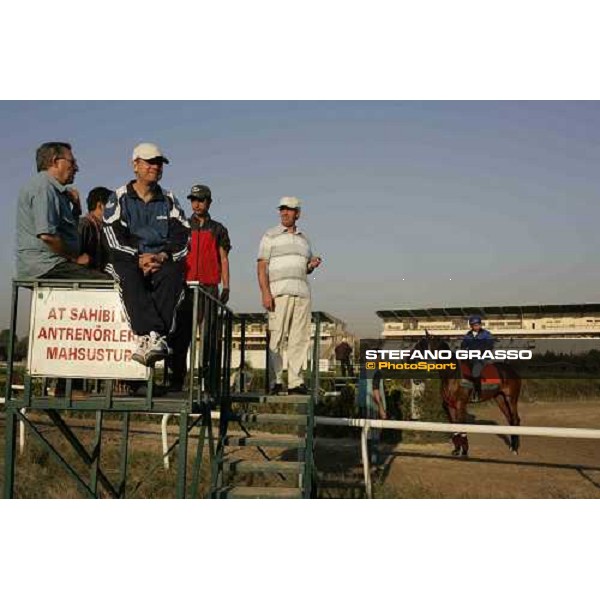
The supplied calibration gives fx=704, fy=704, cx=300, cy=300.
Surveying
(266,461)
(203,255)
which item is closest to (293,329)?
(203,255)

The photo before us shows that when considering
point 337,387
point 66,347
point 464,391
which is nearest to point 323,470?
point 464,391

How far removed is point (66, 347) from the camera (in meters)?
6.26

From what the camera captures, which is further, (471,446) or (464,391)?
(471,446)

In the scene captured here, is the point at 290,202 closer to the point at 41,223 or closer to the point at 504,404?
the point at 41,223

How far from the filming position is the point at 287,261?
7.36 metres

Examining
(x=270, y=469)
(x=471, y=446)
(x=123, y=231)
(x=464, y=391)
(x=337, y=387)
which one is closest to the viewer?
(x=123, y=231)

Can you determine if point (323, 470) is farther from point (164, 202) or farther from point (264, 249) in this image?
point (164, 202)

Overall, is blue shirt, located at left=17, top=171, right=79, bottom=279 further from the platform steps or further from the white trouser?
the platform steps

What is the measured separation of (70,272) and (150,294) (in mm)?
957

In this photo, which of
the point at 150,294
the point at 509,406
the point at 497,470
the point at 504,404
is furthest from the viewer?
the point at 504,404

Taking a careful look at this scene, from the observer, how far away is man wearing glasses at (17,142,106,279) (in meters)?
5.95

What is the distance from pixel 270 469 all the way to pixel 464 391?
6063 millimetres

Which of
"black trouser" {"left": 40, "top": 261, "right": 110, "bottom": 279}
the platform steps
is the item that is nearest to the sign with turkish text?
"black trouser" {"left": 40, "top": 261, "right": 110, "bottom": 279}

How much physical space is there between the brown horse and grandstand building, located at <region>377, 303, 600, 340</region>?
47.8 ft
